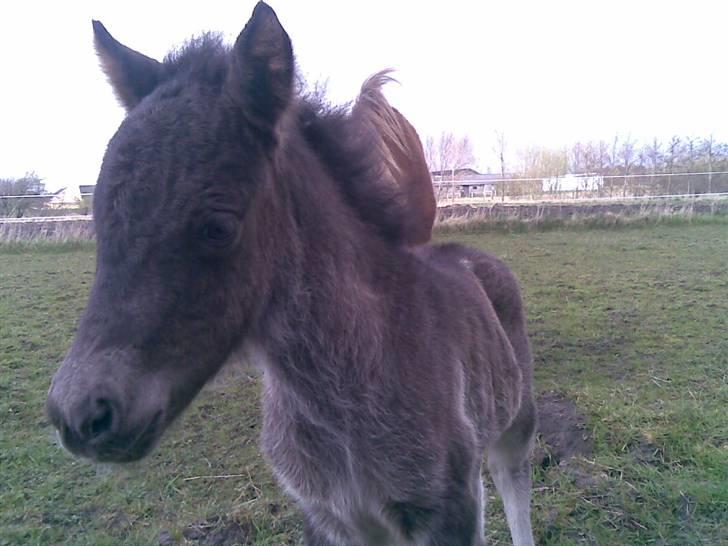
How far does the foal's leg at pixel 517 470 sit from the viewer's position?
343 cm

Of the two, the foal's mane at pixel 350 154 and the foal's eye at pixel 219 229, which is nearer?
the foal's eye at pixel 219 229

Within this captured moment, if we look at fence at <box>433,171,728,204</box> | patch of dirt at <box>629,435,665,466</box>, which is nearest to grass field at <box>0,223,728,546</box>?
patch of dirt at <box>629,435,665,466</box>

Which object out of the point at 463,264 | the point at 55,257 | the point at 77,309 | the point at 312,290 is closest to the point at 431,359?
the point at 312,290

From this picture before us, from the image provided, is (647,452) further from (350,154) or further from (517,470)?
(350,154)

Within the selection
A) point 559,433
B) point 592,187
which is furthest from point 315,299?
point 592,187

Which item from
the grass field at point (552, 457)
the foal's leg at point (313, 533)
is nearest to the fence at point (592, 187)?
the grass field at point (552, 457)

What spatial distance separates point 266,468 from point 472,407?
218 centimetres

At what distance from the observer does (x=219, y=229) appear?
1678mm

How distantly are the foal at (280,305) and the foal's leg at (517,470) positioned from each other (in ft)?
2.71

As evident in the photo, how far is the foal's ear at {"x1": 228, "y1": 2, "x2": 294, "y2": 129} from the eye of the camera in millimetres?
1739

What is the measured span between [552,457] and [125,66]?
3837 millimetres

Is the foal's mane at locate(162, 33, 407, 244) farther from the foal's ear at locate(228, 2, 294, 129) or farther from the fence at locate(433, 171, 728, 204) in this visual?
the fence at locate(433, 171, 728, 204)

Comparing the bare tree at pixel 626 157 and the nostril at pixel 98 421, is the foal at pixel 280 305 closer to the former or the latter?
the nostril at pixel 98 421

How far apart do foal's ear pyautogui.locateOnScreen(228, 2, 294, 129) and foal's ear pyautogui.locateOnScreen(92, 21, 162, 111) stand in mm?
575
